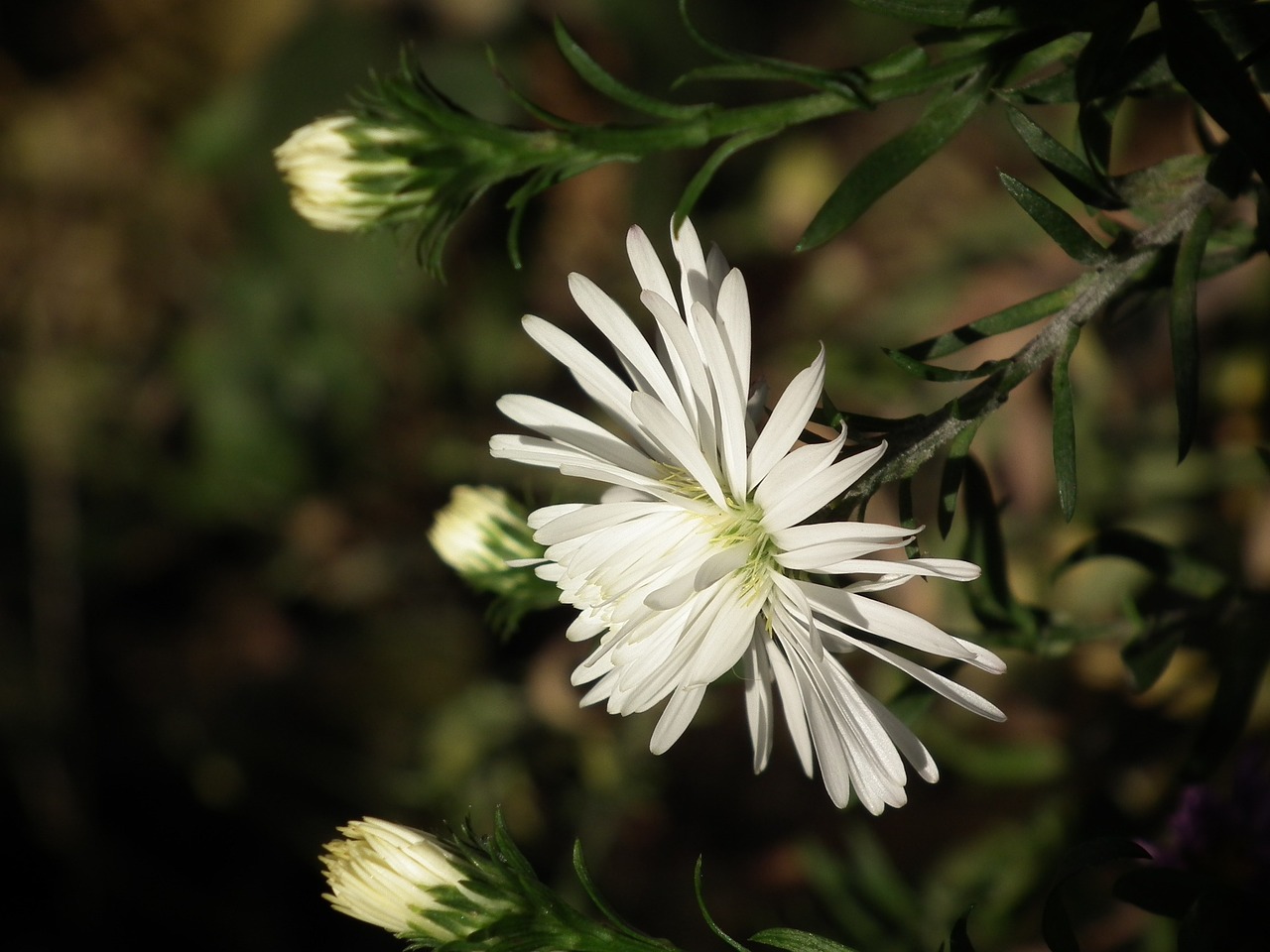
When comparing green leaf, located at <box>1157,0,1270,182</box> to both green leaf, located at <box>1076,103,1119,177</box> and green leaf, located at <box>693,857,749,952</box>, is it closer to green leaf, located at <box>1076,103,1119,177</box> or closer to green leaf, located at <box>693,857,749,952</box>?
green leaf, located at <box>1076,103,1119,177</box>

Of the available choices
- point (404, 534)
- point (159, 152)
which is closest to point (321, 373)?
point (404, 534)

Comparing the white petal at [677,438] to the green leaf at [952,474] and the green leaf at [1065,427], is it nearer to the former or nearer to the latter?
the green leaf at [952,474]

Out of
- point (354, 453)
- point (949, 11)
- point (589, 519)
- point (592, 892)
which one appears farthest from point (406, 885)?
point (354, 453)

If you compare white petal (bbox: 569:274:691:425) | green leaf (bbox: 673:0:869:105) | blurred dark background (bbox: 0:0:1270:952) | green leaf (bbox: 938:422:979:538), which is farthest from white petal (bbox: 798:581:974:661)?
blurred dark background (bbox: 0:0:1270:952)

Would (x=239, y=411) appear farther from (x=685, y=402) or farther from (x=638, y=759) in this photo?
(x=685, y=402)

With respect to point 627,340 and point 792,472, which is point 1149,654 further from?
point 627,340

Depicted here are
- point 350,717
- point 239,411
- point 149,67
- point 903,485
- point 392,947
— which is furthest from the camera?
point 149,67

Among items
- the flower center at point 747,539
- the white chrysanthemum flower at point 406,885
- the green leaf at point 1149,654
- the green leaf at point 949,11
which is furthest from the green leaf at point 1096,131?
the white chrysanthemum flower at point 406,885
